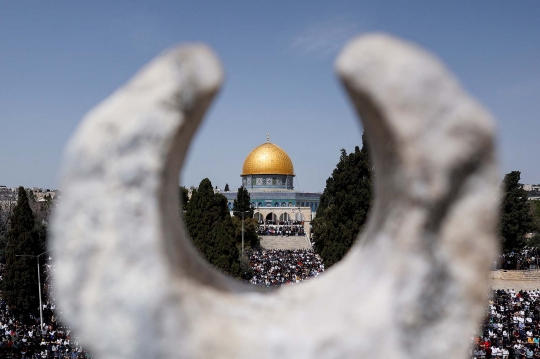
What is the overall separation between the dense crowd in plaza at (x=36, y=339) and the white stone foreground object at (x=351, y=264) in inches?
→ 376

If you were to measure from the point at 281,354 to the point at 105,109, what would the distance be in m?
1.49

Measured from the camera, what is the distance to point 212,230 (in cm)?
2044

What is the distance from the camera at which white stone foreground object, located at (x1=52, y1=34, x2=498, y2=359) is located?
2086 millimetres

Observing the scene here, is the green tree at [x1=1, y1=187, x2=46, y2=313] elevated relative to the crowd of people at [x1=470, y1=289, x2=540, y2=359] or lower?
elevated

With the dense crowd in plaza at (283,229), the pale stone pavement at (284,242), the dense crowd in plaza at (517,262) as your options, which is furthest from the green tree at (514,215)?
the dense crowd in plaza at (283,229)

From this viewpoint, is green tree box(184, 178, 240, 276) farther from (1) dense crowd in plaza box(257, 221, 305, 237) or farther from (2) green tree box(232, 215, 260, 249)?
(1) dense crowd in plaza box(257, 221, 305, 237)

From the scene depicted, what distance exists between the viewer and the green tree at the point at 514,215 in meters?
27.7

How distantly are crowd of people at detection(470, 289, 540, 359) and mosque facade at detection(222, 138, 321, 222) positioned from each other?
1356 inches

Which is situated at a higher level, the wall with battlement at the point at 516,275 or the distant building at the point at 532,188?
the distant building at the point at 532,188

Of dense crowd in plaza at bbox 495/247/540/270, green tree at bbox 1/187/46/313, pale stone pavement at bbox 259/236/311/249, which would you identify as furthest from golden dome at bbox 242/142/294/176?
green tree at bbox 1/187/46/313

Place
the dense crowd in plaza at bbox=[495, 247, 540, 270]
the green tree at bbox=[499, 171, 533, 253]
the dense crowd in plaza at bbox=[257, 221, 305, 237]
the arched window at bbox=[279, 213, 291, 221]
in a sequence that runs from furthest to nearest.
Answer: the arched window at bbox=[279, 213, 291, 221]
the dense crowd in plaza at bbox=[257, 221, 305, 237]
the dense crowd in plaza at bbox=[495, 247, 540, 270]
the green tree at bbox=[499, 171, 533, 253]

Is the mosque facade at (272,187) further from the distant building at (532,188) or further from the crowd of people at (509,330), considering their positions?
the distant building at (532,188)

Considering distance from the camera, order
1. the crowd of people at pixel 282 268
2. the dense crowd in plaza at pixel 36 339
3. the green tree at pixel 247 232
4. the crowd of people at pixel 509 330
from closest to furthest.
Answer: the crowd of people at pixel 509 330 → the dense crowd in plaza at pixel 36 339 → the crowd of people at pixel 282 268 → the green tree at pixel 247 232

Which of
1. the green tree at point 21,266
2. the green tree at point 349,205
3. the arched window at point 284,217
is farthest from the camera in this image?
the arched window at point 284,217
